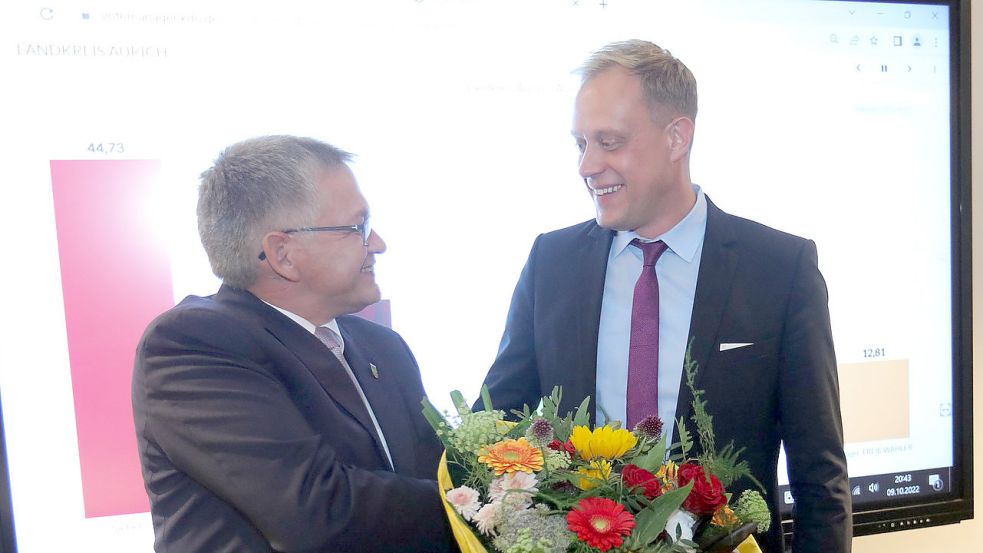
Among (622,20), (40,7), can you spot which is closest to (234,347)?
(40,7)

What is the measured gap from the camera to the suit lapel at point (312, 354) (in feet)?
4.55

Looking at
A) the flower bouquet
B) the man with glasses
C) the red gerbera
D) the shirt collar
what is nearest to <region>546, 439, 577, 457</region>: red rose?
the flower bouquet

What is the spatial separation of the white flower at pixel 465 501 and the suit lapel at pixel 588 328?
0.64 meters

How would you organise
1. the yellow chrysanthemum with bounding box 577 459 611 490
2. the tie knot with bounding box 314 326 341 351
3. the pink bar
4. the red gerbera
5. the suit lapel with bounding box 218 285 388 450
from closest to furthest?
the red gerbera < the yellow chrysanthemum with bounding box 577 459 611 490 < the suit lapel with bounding box 218 285 388 450 < the tie knot with bounding box 314 326 341 351 < the pink bar

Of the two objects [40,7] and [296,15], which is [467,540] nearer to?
[296,15]

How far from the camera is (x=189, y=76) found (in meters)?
2.01

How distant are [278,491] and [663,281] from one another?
1013 millimetres

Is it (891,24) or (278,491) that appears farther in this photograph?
(891,24)

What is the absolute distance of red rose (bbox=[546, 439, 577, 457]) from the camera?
3.72 ft

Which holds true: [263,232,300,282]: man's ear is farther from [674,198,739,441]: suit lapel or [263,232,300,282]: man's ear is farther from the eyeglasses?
[674,198,739,441]: suit lapel

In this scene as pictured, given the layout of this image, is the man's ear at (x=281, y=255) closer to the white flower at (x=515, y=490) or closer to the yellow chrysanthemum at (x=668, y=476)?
the white flower at (x=515, y=490)

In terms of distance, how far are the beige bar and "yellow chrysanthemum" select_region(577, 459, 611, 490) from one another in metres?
1.71

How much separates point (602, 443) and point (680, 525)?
6.4 inches

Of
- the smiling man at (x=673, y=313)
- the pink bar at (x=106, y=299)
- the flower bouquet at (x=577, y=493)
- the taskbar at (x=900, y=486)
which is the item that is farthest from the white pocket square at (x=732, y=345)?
the pink bar at (x=106, y=299)
